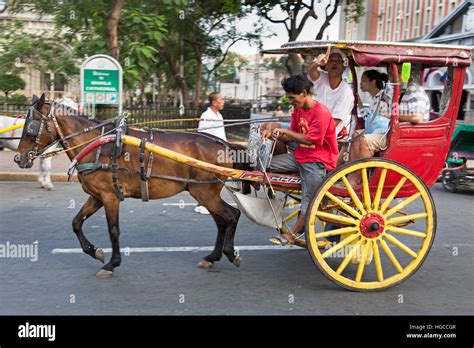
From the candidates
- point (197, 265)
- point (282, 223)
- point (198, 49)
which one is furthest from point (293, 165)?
point (198, 49)

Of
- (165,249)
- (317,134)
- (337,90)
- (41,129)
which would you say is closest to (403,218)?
(317,134)

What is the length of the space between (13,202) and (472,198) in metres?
8.03

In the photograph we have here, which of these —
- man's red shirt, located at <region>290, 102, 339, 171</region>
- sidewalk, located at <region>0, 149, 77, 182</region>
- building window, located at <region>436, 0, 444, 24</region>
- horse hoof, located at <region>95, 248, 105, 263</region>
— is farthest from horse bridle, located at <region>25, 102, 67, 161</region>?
building window, located at <region>436, 0, 444, 24</region>

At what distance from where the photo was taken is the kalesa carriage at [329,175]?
4.86 metres

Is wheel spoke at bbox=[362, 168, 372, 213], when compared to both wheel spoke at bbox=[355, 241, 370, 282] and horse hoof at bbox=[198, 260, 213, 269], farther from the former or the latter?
horse hoof at bbox=[198, 260, 213, 269]

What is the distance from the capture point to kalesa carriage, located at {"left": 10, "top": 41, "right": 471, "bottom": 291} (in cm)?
486

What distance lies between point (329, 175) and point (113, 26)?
921 centimetres

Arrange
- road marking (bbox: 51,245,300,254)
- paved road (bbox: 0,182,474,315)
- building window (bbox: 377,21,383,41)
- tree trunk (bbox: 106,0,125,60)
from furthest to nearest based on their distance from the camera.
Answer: building window (bbox: 377,21,383,41) < tree trunk (bbox: 106,0,125,60) < road marking (bbox: 51,245,300,254) < paved road (bbox: 0,182,474,315)

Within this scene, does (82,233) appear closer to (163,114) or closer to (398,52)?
(398,52)

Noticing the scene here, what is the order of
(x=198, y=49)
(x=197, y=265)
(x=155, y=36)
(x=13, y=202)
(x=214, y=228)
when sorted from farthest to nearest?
(x=198, y=49) → (x=155, y=36) → (x=13, y=202) → (x=214, y=228) → (x=197, y=265)

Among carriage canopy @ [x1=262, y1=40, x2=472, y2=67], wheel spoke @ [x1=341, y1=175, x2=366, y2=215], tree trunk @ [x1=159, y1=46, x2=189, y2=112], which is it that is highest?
tree trunk @ [x1=159, y1=46, x2=189, y2=112]

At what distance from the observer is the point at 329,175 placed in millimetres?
4734

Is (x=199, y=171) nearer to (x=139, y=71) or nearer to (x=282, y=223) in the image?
(x=282, y=223)

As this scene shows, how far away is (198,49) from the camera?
23.1 metres
